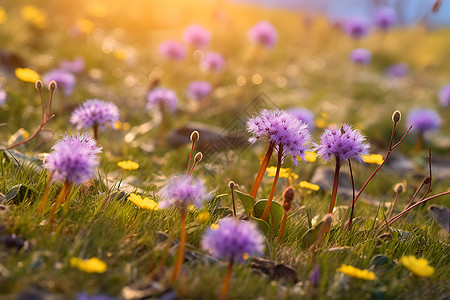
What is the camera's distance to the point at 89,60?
717 cm

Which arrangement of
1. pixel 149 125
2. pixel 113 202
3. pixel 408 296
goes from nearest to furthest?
pixel 408 296 → pixel 113 202 → pixel 149 125

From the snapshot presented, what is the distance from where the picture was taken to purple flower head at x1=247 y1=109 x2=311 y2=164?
2355 mm

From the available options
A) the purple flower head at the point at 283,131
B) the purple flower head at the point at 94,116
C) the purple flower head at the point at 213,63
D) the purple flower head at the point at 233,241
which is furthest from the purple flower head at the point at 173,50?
the purple flower head at the point at 233,241

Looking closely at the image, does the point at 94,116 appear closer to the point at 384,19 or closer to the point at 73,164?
the point at 73,164

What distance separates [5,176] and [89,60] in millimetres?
4970

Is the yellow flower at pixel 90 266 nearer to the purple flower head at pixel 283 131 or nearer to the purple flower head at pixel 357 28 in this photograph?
the purple flower head at pixel 283 131

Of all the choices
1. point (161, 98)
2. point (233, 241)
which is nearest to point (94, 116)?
point (161, 98)

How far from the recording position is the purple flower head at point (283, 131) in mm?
2355

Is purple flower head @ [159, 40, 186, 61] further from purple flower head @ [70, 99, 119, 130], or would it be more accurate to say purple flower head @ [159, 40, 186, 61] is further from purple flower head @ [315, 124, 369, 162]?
purple flower head @ [315, 124, 369, 162]

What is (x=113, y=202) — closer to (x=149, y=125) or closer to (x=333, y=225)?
(x=333, y=225)

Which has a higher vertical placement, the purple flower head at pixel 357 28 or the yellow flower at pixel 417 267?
the purple flower head at pixel 357 28

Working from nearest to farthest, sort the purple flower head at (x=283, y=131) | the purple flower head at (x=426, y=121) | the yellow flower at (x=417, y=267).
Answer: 1. the yellow flower at (x=417, y=267)
2. the purple flower head at (x=283, y=131)
3. the purple flower head at (x=426, y=121)

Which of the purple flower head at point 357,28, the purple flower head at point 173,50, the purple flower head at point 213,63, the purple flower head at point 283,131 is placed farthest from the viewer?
the purple flower head at point 357,28

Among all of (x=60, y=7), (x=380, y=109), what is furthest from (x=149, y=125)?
(x=60, y=7)
